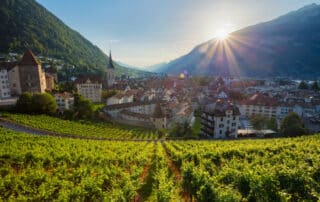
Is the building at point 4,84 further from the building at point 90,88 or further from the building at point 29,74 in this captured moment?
the building at point 90,88

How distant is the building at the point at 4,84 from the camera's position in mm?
62719

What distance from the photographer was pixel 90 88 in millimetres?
88125

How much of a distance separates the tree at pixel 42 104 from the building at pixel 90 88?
3174 cm

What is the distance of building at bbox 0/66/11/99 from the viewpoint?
62719mm

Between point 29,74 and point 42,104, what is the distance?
53.2 feet

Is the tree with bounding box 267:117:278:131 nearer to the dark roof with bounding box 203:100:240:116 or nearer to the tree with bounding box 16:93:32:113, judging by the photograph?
the dark roof with bounding box 203:100:240:116

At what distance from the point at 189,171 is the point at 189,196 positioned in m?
1.98

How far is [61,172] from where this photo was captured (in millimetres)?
18203

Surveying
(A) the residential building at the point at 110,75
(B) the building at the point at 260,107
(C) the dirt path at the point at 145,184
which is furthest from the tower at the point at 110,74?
(C) the dirt path at the point at 145,184

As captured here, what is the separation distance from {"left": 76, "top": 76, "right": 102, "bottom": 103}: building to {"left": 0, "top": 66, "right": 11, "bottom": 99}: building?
2612cm

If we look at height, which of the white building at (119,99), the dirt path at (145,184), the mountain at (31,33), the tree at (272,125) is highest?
the mountain at (31,33)

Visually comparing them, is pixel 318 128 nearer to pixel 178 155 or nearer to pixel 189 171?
pixel 178 155

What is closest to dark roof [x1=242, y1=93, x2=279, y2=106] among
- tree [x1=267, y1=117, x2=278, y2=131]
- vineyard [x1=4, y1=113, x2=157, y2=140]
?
tree [x1=267, y1=117, x2=278, y2=131]

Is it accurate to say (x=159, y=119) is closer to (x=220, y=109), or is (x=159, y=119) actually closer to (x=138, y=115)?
(x=138, y=115)
